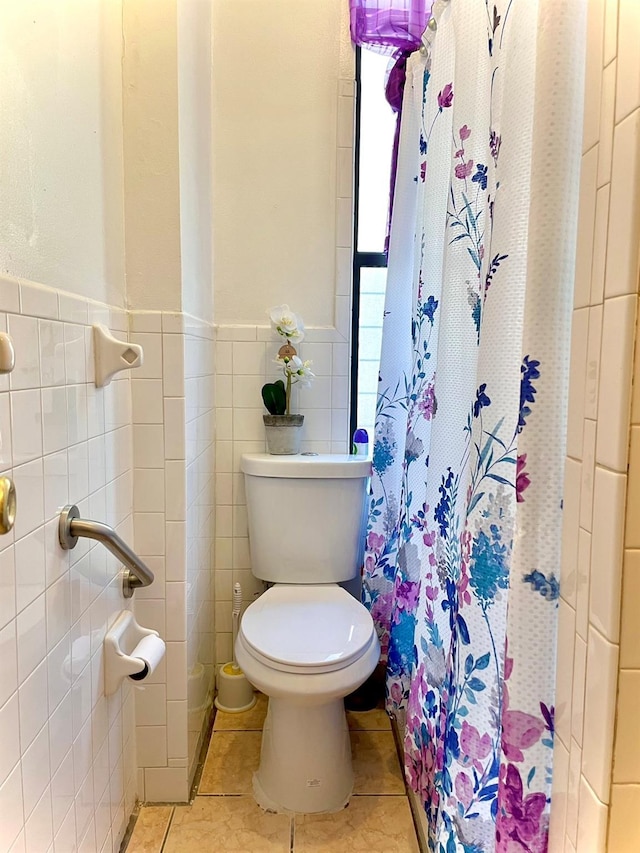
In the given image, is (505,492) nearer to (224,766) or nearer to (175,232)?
(175,232)

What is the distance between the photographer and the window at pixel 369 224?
6.25 feet

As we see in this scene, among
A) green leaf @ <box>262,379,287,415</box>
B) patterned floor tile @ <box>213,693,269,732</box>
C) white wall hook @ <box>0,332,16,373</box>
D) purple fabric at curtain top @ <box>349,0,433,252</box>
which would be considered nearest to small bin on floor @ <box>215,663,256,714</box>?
patterned floor tile @ <box>213,693,269,732</box>

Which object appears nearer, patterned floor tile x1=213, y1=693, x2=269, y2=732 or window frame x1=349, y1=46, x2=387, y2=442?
patterned floor tile x1=213, y1=693, x2=269, y2=732

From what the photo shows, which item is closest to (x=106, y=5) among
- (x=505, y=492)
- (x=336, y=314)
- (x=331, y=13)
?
(x=331, y=13)

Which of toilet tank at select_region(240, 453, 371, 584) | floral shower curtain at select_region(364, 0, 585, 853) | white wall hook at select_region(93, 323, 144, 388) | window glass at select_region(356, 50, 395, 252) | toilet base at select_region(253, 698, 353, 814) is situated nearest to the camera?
floral shower curtain at select_region(364, 0, 585, 853)

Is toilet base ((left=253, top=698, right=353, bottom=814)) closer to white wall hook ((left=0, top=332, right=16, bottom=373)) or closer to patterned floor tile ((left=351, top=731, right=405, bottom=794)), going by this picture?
patterned floor tile ((left=351, top=731, right=405, bottom=794))

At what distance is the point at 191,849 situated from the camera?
52.4 inches

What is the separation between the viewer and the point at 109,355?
114 cm

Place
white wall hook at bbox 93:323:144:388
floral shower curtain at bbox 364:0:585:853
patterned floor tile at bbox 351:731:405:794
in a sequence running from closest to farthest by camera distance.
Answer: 1. floral shower curtain at bbox 364:0:585:853
2. white wall hook at bbox 93:323:144:388
3. patterned floor tile at bbox 351:731:405:794

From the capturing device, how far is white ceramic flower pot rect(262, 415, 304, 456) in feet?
5.90

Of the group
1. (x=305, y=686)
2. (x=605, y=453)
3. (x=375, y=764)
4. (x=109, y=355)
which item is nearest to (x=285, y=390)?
(x=109, y=355)

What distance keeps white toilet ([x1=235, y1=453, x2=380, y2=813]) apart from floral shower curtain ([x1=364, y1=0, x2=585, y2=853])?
199 millimetres

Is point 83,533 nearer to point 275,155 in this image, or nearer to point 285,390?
point 285,390

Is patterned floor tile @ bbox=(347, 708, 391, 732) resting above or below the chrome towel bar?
below
